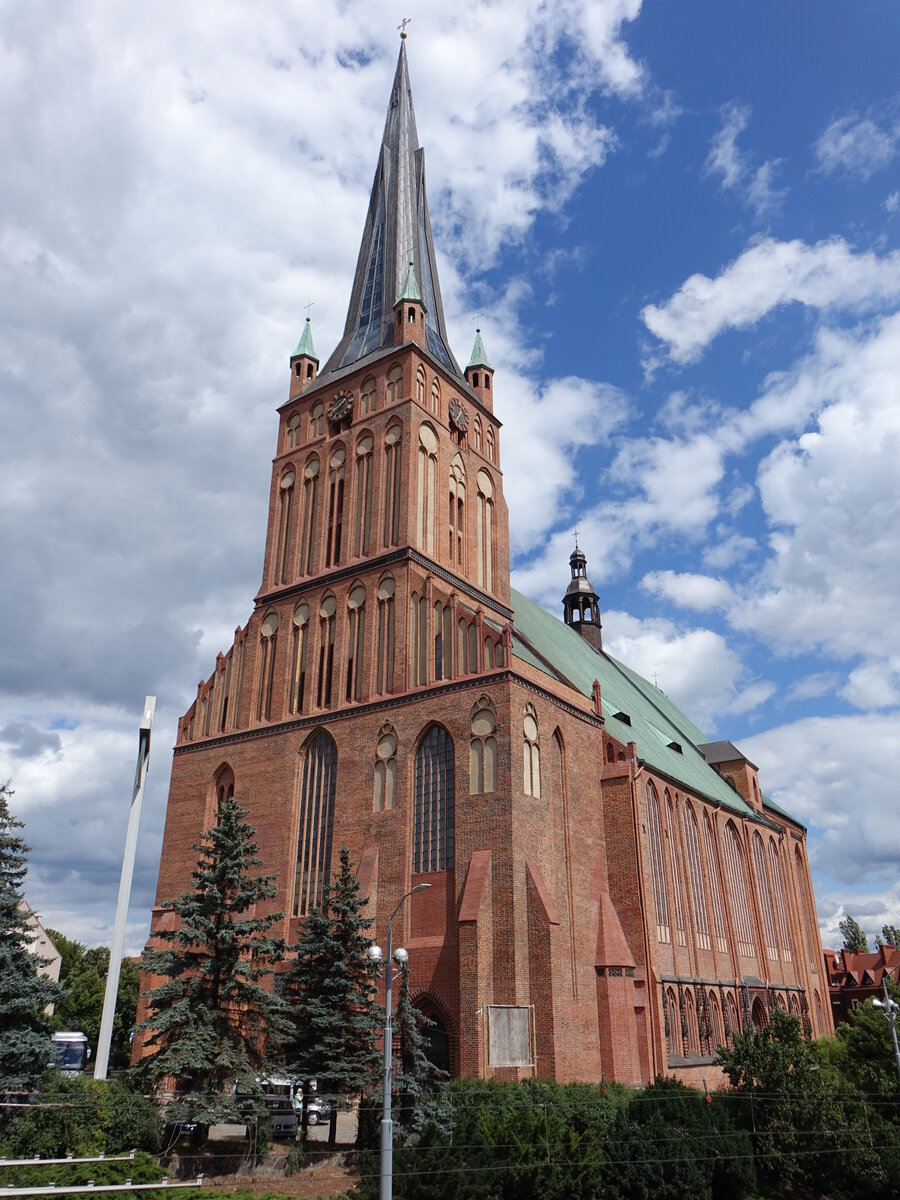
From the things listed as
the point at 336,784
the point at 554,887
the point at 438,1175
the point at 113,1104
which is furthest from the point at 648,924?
the point at 113,1104

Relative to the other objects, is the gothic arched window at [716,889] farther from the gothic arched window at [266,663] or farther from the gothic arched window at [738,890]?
the gothic arched window at [266,663]

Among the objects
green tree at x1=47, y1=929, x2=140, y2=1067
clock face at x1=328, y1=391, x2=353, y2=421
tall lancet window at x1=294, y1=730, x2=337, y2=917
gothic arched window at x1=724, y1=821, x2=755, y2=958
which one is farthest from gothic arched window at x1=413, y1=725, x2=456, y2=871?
green tree at x1=47, y1=929, x2=140, y2=1067

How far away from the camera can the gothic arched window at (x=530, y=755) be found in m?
30.8

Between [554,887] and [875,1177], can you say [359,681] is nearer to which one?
[554,887]

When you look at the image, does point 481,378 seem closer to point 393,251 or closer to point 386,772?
point 393,251

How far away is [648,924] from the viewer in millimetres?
33000

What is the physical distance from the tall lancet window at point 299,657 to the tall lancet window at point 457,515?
5993 mm

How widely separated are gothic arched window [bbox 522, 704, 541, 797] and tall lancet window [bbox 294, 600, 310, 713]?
9081mm

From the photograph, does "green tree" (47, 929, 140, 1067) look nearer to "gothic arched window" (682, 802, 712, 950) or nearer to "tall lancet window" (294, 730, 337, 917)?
"tall lancet window" (294, 730, 337, 917)

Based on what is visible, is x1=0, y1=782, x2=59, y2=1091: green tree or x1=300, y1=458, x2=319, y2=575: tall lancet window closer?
x1=0, y1=782, x2=59, y2=1091: green tree

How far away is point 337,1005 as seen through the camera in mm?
25094

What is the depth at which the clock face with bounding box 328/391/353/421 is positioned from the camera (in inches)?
1610

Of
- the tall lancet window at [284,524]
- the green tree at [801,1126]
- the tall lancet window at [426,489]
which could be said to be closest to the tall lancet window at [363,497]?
the tall lancet window at [426,489]

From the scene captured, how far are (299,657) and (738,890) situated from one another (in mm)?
23762
